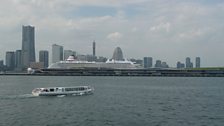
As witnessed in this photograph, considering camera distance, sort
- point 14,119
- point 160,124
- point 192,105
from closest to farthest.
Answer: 1. point 160,124
2. point 14,119
3. point 192,105

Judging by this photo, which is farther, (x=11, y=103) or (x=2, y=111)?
(x=11, y=103)

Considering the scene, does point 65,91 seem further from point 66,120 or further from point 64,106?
point 66,120

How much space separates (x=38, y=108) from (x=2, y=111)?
6.77 metres

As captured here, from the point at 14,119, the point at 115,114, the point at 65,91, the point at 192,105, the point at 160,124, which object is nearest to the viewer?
the point at 160,124

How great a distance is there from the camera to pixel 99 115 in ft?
187

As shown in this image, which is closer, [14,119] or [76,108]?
[14,119]

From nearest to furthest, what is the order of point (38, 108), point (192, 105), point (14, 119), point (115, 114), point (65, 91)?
point (14, 119)
point (115, 114)
point (38, 108)
point (192, 105)
point (65, 91)

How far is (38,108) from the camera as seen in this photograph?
65688mm

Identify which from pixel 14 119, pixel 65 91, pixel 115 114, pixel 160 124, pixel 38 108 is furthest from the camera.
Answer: pixel 65 91

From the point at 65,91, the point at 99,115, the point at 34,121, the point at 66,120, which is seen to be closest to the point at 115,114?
the point at 99,115

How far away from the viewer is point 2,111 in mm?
61000

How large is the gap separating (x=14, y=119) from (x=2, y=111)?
8.40 meters

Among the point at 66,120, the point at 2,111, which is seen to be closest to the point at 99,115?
the point at 66,120

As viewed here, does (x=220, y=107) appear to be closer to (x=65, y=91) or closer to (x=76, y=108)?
(x=76, y=108)
